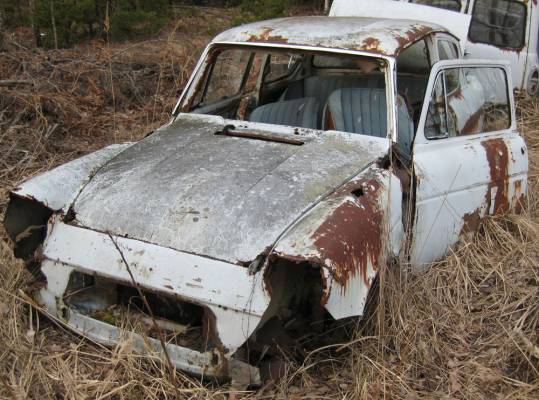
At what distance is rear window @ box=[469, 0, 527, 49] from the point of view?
24.2 ft

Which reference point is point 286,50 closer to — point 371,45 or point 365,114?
point 371,45

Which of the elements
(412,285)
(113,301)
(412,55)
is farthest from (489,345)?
(412,55)

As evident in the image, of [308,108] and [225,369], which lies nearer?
[225,369]

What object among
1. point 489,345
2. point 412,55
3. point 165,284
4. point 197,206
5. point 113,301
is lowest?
point 489,345

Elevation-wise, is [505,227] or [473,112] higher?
[473,112]

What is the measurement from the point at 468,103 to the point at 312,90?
110cm

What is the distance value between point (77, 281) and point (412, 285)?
5.68 feet

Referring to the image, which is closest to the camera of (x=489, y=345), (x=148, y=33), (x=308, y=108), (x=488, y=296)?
(x=489, y=345)

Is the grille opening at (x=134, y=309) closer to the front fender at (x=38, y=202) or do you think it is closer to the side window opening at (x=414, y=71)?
the front fender at (x=38, y=202)

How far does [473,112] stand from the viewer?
4.33 m

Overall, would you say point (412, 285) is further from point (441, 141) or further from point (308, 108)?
point (308, 108)

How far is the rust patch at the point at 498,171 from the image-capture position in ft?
13.9

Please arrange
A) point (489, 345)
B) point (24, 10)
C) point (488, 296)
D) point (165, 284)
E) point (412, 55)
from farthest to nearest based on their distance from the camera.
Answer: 1. point (24, 10)
2. point (412, 55)
3. point (488, 296)
4. point (489, 345)
5. point (165, 284)

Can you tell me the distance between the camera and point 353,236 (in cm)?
301
